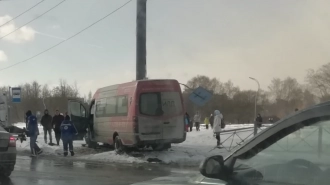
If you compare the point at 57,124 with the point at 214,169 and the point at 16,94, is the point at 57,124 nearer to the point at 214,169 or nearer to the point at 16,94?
the point at 16,94

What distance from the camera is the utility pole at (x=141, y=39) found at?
59.1 ft

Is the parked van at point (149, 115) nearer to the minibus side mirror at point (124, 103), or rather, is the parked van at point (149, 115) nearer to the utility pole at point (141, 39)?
the minibus side mirror at point (124, 103)

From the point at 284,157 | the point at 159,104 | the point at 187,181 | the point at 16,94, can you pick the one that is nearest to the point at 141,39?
the point at 159,104

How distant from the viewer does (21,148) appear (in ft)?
66.7

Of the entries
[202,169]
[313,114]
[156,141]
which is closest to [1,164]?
[156,141]

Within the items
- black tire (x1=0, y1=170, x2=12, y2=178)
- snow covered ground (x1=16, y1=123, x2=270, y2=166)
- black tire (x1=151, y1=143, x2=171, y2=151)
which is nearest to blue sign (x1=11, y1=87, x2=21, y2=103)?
snow covered ground (x1=16, y1=123, x2=270, y2=166)

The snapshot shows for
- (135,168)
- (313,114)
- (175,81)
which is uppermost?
(175,81)

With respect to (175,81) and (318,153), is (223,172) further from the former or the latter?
(175,81)

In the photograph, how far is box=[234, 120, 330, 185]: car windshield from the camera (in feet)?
8.25

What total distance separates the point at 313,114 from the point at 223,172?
2.26 ft

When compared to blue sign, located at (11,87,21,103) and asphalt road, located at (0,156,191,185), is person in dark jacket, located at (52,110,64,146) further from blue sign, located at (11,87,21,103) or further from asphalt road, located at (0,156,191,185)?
asphalt road, located at (0,156,191,185)

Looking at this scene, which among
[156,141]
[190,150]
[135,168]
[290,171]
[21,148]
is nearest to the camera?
[290,171]

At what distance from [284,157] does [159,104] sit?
12.6 m

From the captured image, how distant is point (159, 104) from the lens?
50.1 feet
